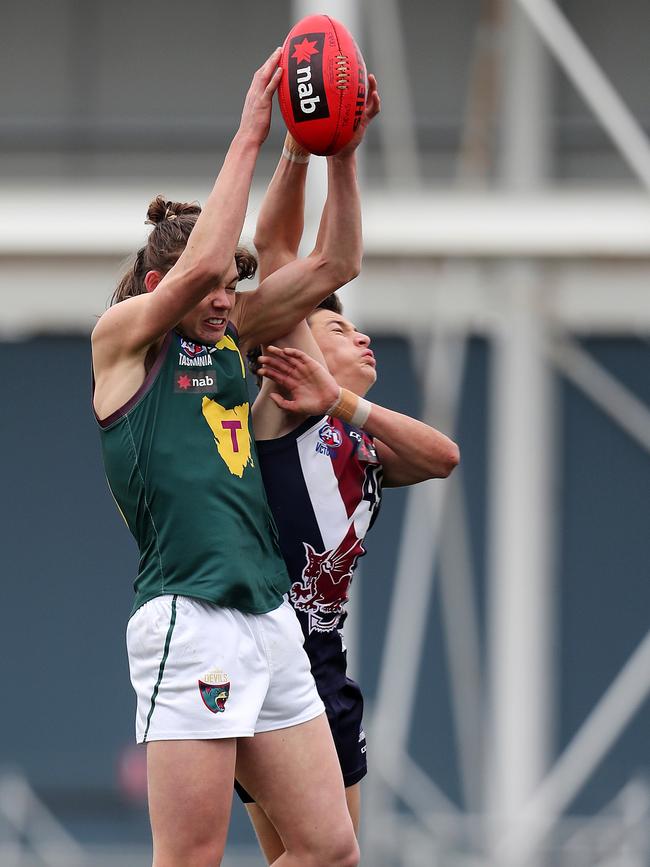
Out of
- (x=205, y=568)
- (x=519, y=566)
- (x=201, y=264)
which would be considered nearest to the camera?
(x=201, y=264)

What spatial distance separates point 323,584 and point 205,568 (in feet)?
1.78

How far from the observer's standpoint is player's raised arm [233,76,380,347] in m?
3.50

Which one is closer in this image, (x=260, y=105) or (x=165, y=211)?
(x=260, y=105)

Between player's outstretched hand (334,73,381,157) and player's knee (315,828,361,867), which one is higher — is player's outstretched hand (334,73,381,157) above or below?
above

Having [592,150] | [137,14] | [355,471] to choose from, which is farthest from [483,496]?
[355,471]

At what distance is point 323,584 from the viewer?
12.0 ft

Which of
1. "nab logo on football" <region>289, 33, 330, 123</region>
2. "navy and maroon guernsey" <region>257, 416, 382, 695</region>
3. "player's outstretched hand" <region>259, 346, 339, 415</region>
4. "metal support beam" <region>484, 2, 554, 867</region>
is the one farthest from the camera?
"metal support beam" <region>484, 2, 554, 867</region>

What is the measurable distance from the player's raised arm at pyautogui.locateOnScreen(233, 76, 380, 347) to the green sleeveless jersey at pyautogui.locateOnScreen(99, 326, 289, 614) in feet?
0.90

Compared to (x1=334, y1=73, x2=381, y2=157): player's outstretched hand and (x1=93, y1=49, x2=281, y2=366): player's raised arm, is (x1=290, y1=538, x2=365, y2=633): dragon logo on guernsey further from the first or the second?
(x1=334, y1=73, x2=381, y2=157): player's outstretched hand

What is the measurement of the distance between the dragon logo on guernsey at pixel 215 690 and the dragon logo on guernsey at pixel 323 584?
0.52 m

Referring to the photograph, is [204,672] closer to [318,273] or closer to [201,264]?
[201,264]

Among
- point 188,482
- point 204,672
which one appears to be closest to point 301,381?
point 188,482

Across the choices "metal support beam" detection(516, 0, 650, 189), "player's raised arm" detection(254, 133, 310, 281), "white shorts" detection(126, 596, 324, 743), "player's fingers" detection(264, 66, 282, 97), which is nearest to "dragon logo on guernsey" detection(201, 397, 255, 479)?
"white shorts" detection(126, 596, 324, 743)

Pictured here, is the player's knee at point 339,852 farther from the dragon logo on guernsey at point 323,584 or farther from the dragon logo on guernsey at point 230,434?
the dragon logo on guernsey at point 230,434
